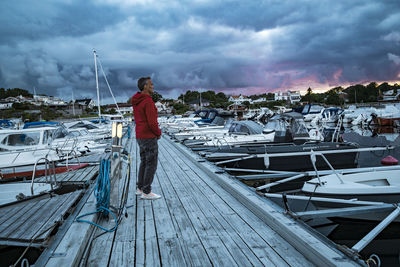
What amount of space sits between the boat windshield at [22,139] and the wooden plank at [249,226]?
837cm

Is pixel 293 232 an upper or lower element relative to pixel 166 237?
upper

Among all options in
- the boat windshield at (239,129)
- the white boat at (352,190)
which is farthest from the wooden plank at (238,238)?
the boat windshield at (239,129)

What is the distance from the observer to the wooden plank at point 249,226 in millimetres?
2561

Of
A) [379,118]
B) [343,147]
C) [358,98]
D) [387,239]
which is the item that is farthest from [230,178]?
[358,98]

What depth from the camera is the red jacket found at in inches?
146

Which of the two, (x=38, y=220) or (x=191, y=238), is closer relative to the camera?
(x=191, y=238)

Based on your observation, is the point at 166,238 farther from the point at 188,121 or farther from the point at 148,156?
the point at 188,121

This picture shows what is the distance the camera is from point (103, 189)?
3260 millimetres

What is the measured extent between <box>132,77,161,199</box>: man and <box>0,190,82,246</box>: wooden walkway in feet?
4.40

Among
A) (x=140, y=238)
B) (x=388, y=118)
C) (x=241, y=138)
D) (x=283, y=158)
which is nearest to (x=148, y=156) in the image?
(x=140, y=238)

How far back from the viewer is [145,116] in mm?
3773

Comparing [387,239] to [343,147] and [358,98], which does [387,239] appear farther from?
[358,98]

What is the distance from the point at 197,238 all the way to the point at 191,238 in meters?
0.07

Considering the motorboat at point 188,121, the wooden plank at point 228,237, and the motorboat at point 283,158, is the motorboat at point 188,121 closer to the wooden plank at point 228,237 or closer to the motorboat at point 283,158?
the motorboat at point 283,158
